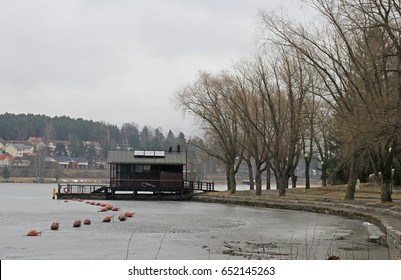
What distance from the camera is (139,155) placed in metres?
77.5

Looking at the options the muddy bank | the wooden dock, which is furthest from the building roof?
the muddy bank

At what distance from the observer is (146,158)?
7731 cm

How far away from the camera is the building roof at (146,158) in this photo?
7612 cm

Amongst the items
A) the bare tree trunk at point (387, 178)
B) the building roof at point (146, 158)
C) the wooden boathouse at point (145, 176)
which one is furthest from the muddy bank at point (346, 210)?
the building roof at point (146, 158)

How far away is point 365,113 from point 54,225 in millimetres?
17113

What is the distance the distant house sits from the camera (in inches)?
3000

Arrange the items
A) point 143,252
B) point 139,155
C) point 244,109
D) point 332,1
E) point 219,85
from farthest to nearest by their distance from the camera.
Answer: point 139,155 → point 219,85 → point 244,109 → point 332,1 → point 143,252

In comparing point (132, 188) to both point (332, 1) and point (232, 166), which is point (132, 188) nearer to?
point (232, 166)

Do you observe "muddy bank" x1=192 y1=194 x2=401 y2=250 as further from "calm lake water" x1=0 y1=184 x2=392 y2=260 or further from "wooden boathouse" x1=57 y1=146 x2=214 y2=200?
"wooden boathouse" x1=57 y1=146 x2=214 y2=200

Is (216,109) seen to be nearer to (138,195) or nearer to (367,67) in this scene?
(138,195)

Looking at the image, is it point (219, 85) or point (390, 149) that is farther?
point (219, 85)

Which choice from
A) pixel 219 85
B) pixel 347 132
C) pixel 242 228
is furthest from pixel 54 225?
pixel 219 85

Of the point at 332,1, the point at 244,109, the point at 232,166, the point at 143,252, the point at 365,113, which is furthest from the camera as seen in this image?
the point at 232,166

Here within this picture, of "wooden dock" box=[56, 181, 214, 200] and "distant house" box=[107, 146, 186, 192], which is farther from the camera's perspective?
"distant house" box=[107, 146, 186, 192]
